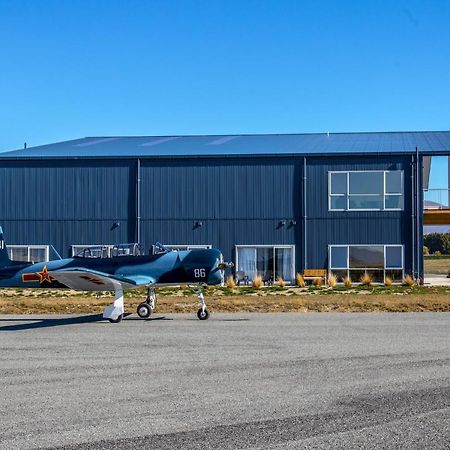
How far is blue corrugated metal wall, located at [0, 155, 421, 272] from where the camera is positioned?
35.0 meters

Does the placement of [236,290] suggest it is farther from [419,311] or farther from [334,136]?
[334,136]

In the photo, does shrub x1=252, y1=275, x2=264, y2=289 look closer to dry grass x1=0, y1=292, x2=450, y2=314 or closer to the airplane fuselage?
dry grass x1=0, y1=292, x2=450, y2=314

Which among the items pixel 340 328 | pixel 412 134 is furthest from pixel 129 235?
pixel 340 328

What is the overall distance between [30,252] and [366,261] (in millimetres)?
15898

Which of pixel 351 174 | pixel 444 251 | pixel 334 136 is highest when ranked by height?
pixel 334 136

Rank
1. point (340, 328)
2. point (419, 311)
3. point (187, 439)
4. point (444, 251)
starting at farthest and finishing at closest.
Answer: point (444, 251) < point (419, 311) < point (340, 328) < point (187, 439)

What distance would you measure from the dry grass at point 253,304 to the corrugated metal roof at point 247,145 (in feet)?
41.7

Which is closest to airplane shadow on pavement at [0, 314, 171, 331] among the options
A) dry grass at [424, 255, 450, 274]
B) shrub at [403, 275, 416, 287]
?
shrub at [403, 275, 416, 287]

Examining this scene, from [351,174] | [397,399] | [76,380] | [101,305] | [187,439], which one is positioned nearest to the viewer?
[187,439]

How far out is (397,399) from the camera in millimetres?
8078

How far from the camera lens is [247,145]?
40.3 m

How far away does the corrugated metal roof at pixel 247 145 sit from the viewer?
36.2 meters

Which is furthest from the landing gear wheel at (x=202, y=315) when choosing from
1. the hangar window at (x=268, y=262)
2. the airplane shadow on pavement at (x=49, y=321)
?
the hangar window at (x=268, y=262)

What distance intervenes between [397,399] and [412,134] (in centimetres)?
3753
